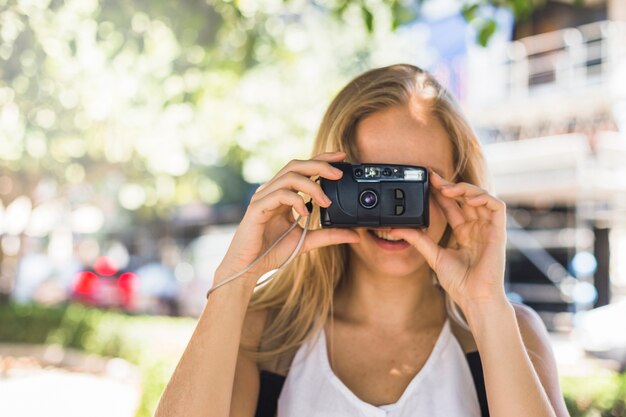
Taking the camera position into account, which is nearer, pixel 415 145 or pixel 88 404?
pixel 415 145

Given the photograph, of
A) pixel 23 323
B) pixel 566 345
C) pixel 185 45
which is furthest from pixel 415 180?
pixel 23 323

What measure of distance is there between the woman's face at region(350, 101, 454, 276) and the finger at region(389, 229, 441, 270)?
2.4 inches

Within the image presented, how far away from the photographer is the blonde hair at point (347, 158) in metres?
2.01

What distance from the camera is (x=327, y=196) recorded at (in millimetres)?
1887

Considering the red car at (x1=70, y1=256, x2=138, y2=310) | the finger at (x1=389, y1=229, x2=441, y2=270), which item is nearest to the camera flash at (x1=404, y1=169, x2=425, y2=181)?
the finger at (x1=389, y1=229, x2=441, y2=270)

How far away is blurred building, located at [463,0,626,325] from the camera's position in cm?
1096

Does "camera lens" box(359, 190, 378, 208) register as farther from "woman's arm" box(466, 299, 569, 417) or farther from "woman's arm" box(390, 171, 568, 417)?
"woman's arm" box(466, 299, 569, 417)

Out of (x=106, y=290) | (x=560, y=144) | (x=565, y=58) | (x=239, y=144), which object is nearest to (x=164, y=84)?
(x=239, y=144)

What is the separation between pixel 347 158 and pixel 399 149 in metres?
0.16

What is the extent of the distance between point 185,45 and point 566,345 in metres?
9.03

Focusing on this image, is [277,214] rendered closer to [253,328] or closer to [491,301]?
[253,328]

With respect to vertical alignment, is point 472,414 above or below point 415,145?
below

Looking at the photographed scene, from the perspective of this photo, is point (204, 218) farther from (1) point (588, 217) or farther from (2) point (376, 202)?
(2) point (376, 202)

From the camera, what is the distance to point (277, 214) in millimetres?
1954
